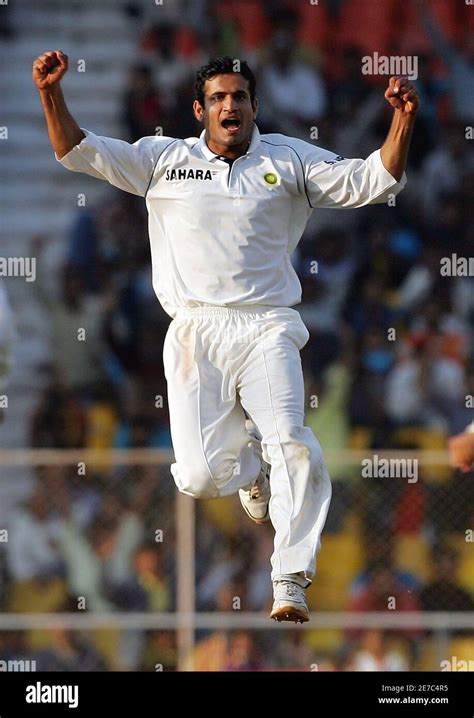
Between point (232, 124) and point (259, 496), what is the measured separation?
1656 mm

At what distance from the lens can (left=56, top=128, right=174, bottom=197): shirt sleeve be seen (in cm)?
703

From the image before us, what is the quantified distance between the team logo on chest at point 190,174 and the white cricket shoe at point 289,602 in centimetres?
165

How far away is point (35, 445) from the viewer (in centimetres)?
1141

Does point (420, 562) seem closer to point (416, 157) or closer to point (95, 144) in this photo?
point (416, 157)

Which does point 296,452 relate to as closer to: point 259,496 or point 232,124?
point 259,496

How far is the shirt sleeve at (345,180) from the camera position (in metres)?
6.95

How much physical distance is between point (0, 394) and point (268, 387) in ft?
15.9

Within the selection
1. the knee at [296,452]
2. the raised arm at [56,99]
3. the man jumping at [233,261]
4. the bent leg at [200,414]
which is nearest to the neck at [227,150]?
the man jumping at [233,261]

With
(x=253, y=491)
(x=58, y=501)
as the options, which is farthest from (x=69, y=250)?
(x=253, y=491)

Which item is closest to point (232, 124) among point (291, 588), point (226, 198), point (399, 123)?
point (226, 198)

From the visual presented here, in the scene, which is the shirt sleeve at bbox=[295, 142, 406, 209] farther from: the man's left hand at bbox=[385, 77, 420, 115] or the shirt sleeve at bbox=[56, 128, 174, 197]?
the shirt sleeve at bbox=[56, 128, 174, 197]

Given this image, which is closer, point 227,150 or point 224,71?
point 224,71

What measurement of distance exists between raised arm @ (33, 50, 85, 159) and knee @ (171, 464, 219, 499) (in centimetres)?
137

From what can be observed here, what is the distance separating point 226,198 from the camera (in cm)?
709
